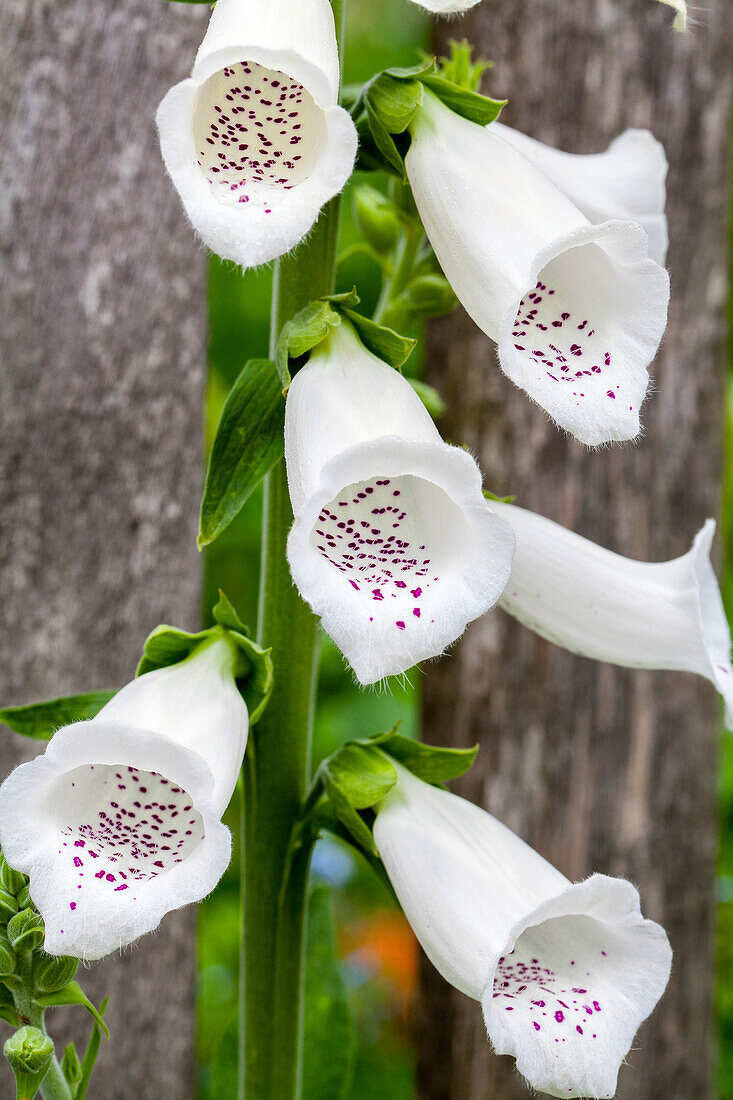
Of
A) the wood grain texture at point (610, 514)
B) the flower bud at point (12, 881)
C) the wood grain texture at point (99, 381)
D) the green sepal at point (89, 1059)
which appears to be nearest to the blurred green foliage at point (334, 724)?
the wood grain texture at point (610, 514)

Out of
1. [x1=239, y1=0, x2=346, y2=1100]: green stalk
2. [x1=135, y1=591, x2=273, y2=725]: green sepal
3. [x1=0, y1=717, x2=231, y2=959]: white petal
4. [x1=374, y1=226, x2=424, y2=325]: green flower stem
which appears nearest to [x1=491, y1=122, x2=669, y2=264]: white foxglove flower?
[x1=374, y1=226, x2=424, y2=325]: green flower stem

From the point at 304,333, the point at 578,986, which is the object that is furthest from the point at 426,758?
the point at 304,333

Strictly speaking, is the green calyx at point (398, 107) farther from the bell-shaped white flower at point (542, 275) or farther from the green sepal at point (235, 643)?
the green sepal at point (235, 643)

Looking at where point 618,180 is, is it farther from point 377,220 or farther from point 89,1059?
point 89,1059

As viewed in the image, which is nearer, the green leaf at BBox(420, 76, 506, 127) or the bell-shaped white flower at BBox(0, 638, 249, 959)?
the bell-shaped white flower at BBox(0, 638, 249, 959)

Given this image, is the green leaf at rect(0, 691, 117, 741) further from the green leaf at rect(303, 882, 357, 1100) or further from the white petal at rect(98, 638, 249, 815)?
the green leaf at rect(303, 882, 357, 1100)

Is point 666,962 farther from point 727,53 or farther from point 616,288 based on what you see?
point 727,53
